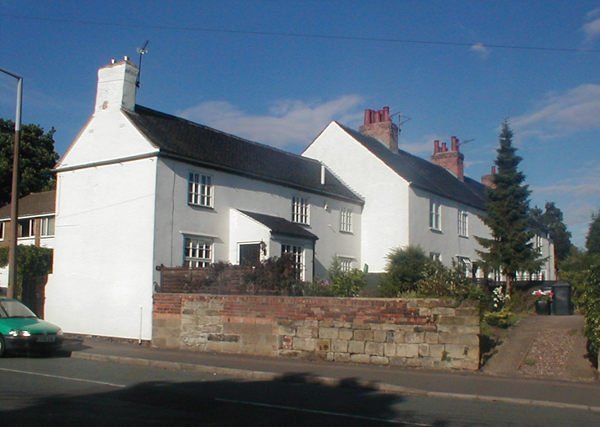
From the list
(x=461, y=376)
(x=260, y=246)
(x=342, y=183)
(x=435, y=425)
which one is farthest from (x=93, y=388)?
(x=342, y=183)

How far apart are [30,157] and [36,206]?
52.1 ft

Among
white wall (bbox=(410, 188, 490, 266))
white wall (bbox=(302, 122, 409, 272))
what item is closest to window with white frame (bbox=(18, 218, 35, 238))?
white wall (bbox=(302, 122, 409, 272))

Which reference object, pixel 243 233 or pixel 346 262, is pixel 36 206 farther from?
pixel 243 233

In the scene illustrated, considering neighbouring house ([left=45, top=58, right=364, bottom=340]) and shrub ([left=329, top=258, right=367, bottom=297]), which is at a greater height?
neighbouring house ([left=45, top=58, right=364, bottom=340])

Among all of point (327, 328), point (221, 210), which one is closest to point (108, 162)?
point (221, 210)

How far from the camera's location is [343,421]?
926 cm

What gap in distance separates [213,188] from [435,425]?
16.0m

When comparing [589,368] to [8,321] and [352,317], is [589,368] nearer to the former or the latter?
[352,317]

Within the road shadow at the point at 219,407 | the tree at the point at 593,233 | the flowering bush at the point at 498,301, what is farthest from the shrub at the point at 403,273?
the tree at the point at 593,233

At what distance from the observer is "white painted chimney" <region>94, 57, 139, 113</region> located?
76.3 ft

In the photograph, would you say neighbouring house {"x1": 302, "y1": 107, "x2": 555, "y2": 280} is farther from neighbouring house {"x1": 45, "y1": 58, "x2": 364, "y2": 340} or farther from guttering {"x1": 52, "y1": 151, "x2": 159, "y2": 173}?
guttering {"x1": 52, "y1": 151, "x2": 159, "y2": 173}

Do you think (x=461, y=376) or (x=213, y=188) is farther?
(x=213, y=188)

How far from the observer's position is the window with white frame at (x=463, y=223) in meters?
37.0

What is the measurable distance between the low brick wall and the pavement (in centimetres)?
36
